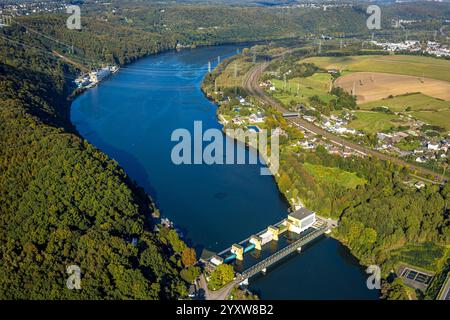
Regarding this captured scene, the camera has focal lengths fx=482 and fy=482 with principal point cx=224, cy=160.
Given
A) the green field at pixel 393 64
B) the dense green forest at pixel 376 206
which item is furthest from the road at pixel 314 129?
the green field at pixel 393 64

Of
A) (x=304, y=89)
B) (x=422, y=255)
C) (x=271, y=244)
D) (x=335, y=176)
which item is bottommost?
(x=422, y=255)

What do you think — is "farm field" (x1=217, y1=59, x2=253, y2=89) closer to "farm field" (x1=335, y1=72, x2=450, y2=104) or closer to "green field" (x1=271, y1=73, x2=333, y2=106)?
"green field" (x1=271, y1=73, x2=333, y2=106)

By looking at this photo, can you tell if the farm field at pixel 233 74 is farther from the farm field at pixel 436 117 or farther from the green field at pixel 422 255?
the green field at pixel 422 255

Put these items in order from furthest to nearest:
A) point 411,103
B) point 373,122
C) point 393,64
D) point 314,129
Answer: point 393,64, point 411,103, point 373,122, point 314,129

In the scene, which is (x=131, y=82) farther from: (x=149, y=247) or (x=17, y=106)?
(x=149, y=247)


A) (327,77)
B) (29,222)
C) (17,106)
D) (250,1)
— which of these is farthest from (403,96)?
(250,1)

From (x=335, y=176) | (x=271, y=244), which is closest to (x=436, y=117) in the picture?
(x=335, y=176)

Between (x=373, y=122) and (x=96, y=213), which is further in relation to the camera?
(x=373, y=122)

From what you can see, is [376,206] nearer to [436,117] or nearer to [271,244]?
[271,244]

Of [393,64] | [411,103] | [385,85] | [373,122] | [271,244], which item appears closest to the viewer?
[271,244]
